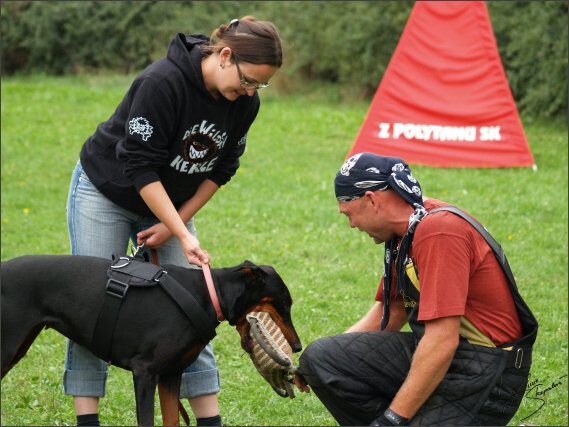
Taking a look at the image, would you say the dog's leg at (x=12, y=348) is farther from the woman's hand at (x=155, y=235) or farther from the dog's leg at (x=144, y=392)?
the woman's hand at (x=155, y=235)

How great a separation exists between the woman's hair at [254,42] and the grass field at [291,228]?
1994mm

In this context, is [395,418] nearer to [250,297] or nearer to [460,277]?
[460,277]

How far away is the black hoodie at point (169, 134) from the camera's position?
366cm

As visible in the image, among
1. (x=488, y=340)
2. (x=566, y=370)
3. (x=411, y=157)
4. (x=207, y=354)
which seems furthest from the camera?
(x=411, y=157)

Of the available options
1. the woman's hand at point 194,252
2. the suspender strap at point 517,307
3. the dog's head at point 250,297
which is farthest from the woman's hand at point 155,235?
the suspender strap at point 517,307

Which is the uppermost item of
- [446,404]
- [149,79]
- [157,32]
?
[149,79]

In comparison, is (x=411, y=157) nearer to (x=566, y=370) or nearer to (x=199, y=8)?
(x=566, y=370)

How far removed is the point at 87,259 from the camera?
3721 millimetres

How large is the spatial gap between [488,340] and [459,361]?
0.14 metres

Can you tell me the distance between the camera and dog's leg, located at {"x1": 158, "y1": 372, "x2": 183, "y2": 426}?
381 centimetres

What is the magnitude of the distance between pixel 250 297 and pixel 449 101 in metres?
7.50

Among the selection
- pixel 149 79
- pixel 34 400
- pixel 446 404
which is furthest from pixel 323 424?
pixel 149 79
